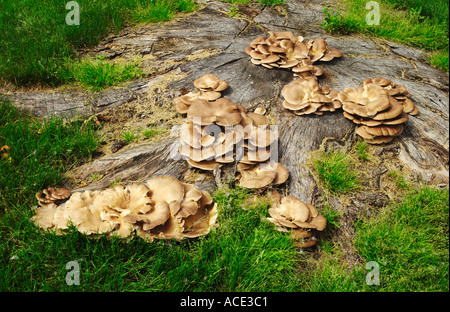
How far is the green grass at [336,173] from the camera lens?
4004 millimetres

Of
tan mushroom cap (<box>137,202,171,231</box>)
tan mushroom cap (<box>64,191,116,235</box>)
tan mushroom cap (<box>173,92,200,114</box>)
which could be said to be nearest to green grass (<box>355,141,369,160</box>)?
tan mushroom cap (<box>173,92,200,114</box>)

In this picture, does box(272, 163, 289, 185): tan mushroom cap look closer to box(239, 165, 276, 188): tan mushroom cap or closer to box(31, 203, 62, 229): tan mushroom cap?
box(239, 165, 276, 188): tan mushroom cap

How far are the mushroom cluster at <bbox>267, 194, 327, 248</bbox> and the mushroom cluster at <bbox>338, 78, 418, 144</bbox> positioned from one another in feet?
4.60

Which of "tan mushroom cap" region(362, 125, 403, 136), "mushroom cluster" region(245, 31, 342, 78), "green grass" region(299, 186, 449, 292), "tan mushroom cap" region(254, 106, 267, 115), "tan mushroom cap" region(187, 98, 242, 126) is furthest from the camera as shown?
"mushroom cluster" region(245, 31, 342, 78)

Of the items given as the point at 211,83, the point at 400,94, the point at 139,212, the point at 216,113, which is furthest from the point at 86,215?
the point at 400,94

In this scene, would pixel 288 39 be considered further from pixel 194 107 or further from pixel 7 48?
pixel 7 48

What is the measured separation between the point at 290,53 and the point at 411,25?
3189 mm

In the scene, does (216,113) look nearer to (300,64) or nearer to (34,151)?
(300,64)

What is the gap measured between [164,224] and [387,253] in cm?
230

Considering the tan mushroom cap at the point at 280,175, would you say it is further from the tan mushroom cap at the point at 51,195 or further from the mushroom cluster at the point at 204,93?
the tan mushroom cap at the point at 51,195

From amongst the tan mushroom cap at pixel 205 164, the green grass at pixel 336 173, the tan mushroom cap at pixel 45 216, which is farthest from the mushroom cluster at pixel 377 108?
the tan mushroom cap at pixel 45 216

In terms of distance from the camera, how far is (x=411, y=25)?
661 centimetres

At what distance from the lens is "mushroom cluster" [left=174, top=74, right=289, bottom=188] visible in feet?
12.4

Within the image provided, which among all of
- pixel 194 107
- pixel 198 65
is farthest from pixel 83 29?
pixel 194 107
